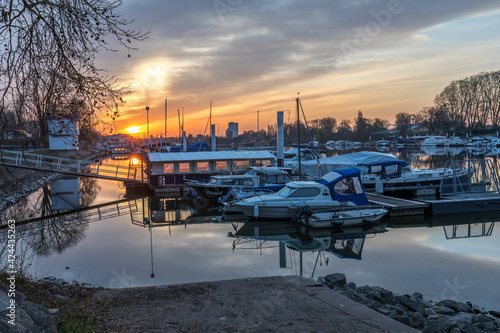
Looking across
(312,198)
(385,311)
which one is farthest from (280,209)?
(385,311)

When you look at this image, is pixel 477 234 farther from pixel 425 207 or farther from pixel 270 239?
pixel 270 239

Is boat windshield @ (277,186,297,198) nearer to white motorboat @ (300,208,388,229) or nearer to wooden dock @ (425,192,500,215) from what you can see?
white motorboat @ (300,208,388,229)

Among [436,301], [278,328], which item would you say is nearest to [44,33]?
[278,328]

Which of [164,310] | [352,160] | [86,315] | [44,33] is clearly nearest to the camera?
[44,33]

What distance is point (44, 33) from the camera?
7.20 metres

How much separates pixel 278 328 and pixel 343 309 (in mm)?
1610

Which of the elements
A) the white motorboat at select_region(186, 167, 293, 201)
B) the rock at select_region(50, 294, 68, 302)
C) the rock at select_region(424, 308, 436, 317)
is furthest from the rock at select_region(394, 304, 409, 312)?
the white motorboat at select_region(186, 167, 293, 201)

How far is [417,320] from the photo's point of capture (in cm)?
921

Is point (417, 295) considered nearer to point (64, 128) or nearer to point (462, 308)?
point (462, 308)

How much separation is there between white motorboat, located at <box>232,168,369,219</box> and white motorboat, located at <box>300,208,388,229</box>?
66cm

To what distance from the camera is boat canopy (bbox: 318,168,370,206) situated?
22.7m

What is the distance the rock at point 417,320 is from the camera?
904cm

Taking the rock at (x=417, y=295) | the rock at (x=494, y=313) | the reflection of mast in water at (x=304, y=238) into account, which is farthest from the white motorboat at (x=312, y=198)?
the rock at (x=494, y=313)

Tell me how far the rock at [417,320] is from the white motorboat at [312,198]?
12696 mm
